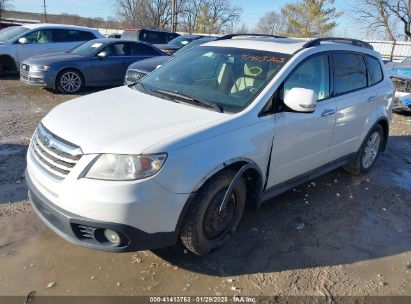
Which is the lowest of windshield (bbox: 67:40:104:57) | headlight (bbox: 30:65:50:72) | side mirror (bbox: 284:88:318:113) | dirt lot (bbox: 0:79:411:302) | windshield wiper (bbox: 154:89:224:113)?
dirt lot (bbox: 0:79:411:302)

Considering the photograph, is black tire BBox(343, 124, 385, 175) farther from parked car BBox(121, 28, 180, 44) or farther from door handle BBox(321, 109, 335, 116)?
parked car BBox(121, 28, 180, 44)

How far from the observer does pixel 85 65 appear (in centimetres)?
1031

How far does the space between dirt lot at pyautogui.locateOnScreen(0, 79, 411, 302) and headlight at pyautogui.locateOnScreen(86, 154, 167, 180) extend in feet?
2.96

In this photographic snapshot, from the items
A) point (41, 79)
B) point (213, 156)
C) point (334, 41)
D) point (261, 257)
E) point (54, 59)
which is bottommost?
point (261, 257)

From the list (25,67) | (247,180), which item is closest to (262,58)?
(247,180)

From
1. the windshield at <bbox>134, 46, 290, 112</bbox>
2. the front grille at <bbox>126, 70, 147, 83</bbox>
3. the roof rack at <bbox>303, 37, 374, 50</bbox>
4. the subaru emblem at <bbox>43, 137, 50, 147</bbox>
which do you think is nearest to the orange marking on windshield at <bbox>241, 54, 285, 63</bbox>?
the windshield at <bbox>134, 46, 290, 112</bbox>

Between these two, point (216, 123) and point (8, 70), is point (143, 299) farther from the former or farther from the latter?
point (8, 70)

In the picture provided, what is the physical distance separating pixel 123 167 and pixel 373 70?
3.93 meters

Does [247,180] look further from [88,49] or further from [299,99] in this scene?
[88,49]

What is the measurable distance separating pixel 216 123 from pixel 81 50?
8890 millimetres

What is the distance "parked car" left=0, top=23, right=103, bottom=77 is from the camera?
11844 mm

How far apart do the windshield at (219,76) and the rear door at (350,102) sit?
38.8 inches

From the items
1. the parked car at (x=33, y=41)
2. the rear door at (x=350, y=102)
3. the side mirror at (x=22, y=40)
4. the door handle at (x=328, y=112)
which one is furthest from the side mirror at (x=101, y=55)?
the door handle at (x=328, y=112)

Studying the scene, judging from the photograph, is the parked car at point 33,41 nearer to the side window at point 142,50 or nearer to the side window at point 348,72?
the side window at point 142,50
